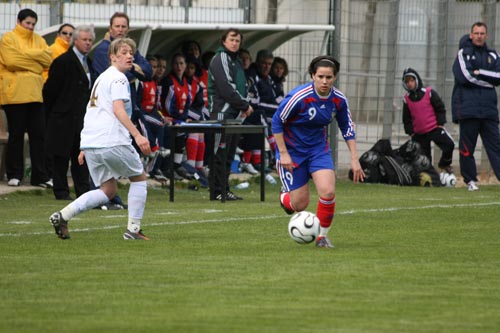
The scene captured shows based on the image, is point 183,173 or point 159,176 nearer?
point 159,176

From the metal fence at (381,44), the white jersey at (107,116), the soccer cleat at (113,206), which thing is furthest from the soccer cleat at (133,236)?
the metal fence at (381,44)

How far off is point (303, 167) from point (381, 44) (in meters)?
10.8

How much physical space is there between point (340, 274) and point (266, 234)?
9.87 ft

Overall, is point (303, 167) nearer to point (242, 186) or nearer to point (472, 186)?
Answer: point (242, 186)

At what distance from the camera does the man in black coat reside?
15164 mm

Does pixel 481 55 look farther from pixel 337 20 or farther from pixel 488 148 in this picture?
pixel 337 20

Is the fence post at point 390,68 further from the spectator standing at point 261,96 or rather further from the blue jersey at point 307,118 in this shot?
the blue jersey at point 307,118

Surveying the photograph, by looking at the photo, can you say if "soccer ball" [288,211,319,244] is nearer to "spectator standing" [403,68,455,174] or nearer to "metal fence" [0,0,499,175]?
"spectator standing" [403,68,455,174]

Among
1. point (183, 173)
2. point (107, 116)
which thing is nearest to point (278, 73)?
point (183, 173)

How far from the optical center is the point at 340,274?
28.6 feet

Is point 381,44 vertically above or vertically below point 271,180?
above

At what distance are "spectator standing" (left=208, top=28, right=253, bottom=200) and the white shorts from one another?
4753 mm

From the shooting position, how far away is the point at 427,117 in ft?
66.3

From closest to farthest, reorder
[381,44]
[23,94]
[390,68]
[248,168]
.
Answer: [23,94] → [248,168] → [390,68] → [381,44]
